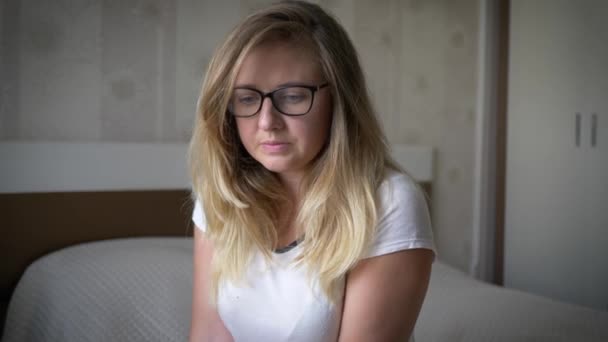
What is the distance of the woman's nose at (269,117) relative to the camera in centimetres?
98

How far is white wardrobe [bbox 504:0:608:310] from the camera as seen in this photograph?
267 cm

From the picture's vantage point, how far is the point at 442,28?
3.21 meters

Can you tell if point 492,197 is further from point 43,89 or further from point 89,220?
point 43,89

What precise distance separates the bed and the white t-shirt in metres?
0.51

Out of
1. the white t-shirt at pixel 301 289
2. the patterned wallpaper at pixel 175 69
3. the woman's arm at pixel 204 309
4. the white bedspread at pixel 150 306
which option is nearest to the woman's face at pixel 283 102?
the white t-shirt at pixel 301 289

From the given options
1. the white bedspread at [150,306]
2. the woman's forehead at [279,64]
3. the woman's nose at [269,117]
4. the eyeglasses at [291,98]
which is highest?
the woman's forehead at [279,64]

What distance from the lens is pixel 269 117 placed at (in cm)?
98

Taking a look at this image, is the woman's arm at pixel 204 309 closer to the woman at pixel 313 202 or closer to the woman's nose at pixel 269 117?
the woman at pixel 313 202

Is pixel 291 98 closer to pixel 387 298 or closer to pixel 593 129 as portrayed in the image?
pixel 387 298

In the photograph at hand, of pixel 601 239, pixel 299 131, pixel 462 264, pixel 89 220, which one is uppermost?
pixel 299 131

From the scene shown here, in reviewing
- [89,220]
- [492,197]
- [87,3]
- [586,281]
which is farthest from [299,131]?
[492,197]

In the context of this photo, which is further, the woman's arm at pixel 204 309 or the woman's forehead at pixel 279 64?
the woman's arm at pixel 204 309

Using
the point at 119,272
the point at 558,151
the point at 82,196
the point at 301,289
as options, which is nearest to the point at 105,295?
the point at 119,272

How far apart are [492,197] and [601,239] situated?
0.75 meters
